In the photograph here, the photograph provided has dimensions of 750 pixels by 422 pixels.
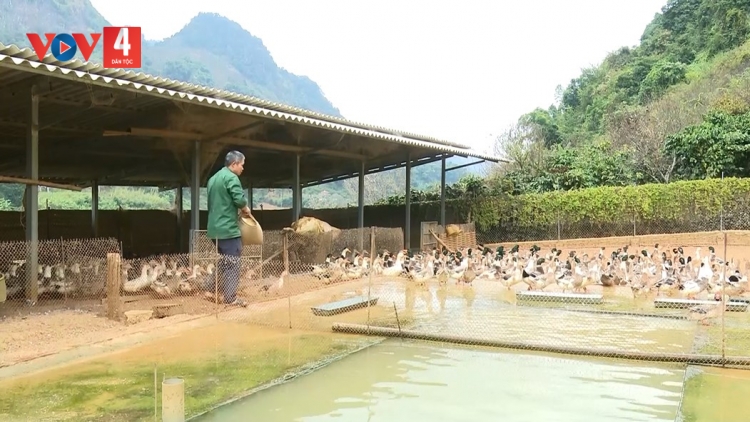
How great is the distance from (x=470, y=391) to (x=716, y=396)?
1923mm

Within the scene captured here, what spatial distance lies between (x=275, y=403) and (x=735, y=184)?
57.5ft

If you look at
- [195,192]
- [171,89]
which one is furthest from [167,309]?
[195,192]

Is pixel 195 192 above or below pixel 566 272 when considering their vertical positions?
above

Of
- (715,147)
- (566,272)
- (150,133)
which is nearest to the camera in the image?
(150,133)

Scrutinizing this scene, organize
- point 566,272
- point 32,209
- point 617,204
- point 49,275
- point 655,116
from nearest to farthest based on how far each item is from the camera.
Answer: point 32,209
point 49,275
point 566,272
point 617,204
point 655,116

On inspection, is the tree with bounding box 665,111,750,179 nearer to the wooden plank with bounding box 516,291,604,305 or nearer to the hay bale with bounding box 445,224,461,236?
the hay bale with bounding box 445,224,461,236

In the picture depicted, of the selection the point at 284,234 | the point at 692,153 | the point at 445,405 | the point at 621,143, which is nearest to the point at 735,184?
the point at 692,153

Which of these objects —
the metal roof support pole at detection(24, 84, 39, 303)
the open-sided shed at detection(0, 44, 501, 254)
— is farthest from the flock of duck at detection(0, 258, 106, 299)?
the open-sided shed at detection(0, 44, 501, 254)

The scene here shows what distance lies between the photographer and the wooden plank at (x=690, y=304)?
28.7 ft

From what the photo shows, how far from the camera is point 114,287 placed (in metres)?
7.41

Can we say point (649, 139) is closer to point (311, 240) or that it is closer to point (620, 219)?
point (620, 219)

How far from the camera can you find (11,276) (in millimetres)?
9234

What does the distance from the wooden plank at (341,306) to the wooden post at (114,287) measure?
2598 mm

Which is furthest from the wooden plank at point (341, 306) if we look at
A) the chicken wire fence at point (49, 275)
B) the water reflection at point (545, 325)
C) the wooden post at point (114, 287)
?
the chicken wire fence at point (49, 275)
